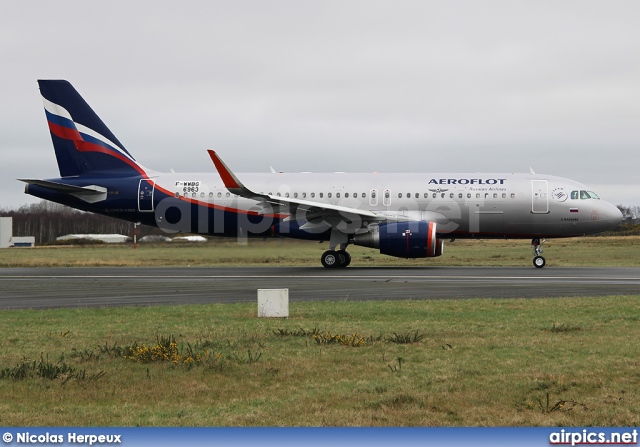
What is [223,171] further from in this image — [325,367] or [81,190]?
[325,367]

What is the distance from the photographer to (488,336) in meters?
12.2

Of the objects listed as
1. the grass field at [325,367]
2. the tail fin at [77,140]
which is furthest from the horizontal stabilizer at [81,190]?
the grass field at [325,367]

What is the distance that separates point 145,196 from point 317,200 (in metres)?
7.78

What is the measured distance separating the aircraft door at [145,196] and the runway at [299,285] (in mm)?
3460

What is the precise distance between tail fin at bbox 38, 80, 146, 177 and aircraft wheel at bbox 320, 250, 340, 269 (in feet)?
30.9

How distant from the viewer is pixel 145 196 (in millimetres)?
33406

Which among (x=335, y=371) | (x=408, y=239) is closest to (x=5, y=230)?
(x=408, y=239)

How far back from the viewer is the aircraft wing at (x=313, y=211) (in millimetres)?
29781

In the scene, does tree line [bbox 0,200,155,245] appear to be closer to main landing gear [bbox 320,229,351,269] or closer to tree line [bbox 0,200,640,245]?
tree line [bbox 0,200,640,245]

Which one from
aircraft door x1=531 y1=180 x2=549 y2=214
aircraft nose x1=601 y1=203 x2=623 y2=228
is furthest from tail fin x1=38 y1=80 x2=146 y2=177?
aircraft nose x1=601 y1=203 x2=623 y2=228

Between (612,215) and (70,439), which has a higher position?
(612,215)

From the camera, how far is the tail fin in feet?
113

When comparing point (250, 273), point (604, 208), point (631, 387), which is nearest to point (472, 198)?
point (604, 208)

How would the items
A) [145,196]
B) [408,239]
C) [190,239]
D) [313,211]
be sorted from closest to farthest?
[408,239] → [313,211] → [145,196] → [190,239]
